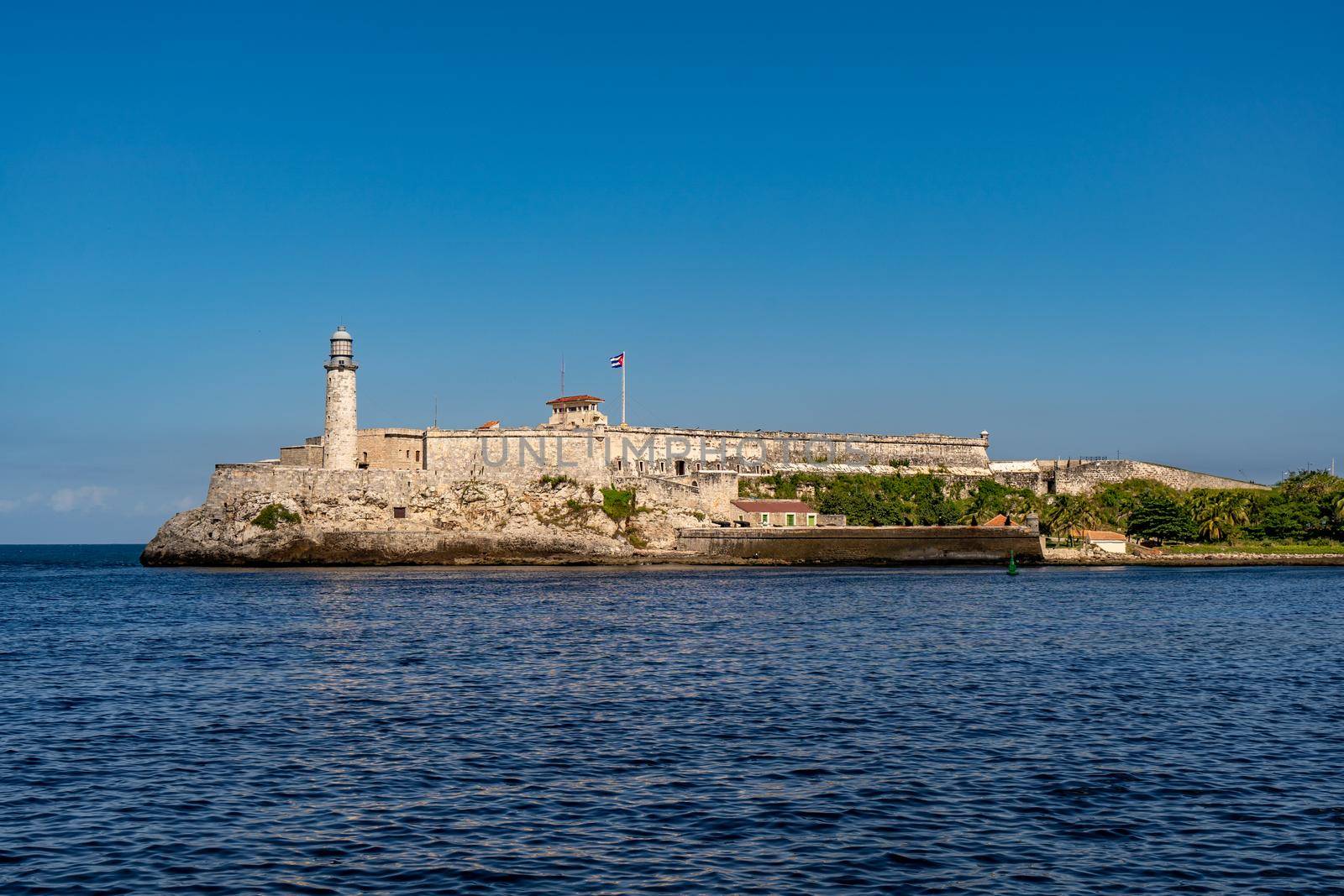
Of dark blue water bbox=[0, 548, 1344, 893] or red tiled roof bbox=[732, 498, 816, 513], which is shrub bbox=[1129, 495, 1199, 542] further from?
dark blue water bbox=[0, 548, 1344, 893]

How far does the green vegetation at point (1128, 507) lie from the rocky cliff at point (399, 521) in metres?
15.5

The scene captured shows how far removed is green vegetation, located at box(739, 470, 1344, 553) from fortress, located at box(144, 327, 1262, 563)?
25.6ft

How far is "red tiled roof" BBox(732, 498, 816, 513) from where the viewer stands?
240ft

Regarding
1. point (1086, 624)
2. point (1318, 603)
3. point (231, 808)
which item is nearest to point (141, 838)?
point (231, 808)

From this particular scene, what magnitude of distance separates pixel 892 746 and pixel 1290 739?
224 inches

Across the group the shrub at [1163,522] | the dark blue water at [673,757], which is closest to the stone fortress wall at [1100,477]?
the shrub at [1163,522]

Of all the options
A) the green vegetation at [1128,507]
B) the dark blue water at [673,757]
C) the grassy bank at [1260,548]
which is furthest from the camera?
the green vegetation at [1128,507]

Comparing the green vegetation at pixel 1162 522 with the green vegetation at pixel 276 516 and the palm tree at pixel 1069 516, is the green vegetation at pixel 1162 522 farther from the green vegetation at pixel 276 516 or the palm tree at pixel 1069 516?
the green vegetation at pixel 276 516

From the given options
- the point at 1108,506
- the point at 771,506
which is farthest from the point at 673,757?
the point at 1108,506

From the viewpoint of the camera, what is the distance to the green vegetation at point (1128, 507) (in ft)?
258

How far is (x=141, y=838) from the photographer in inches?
467

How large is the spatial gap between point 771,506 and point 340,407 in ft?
88.3

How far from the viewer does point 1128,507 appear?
3346 inches

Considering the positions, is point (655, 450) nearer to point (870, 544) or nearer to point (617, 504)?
point (617, 504)
